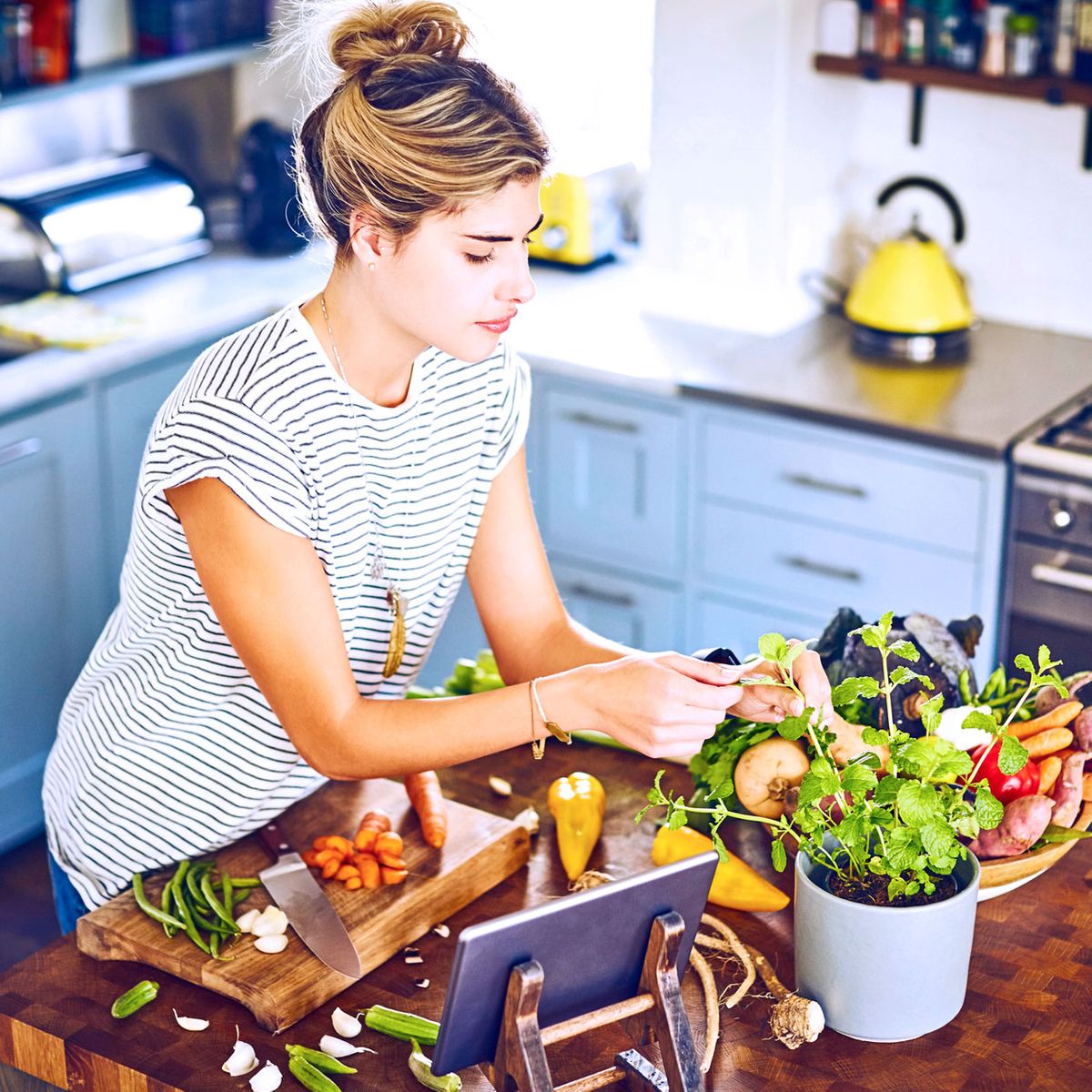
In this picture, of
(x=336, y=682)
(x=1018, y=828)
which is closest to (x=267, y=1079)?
(x=336, y=682)

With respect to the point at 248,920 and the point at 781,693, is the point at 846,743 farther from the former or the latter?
the point at 248,920

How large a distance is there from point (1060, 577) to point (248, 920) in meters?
1.81

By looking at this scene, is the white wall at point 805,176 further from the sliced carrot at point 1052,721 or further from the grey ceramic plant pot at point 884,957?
the grey ceramic plant pot at point 884,957

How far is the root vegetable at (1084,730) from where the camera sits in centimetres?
159

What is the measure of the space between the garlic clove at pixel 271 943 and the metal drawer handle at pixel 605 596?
6.42 feet

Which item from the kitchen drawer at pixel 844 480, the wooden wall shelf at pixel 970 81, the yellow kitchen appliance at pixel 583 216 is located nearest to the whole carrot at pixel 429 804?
the kitchen drawer at pixel 844 480

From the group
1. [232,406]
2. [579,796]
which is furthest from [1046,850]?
[232,406]

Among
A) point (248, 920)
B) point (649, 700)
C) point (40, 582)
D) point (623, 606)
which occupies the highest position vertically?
point (649, 700)

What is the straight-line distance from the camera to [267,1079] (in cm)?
135

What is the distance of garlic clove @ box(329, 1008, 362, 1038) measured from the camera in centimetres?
141

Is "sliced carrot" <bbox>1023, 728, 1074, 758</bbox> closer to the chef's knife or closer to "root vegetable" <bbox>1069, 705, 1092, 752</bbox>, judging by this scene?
"root vegetable" <bbox>1069, 705, 1092, 752</bbox>

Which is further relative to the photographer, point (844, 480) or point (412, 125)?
point (844, 480)

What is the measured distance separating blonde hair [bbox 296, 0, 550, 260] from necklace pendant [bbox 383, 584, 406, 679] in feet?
1.23

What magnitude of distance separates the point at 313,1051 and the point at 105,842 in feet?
1.51
